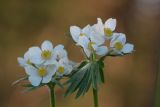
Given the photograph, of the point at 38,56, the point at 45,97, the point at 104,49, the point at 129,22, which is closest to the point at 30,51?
the point at 38,56

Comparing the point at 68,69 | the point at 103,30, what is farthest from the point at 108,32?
the point at 68,69

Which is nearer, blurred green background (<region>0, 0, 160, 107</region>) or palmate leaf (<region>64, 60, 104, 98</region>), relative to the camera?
palmate leaf (<region>64, 60, 104, 98</region>)

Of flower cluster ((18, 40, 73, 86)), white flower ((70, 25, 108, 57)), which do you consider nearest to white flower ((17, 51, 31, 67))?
flower cluster ((18, 40, 73, 86))

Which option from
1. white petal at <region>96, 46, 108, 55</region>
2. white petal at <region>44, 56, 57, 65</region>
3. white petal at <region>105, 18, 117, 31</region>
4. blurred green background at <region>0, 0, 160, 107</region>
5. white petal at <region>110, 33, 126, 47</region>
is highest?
white petal at <region>105, 18, 117, 31</region>

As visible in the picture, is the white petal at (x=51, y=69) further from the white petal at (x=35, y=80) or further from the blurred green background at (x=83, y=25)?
the blurred green background at (x=83, y=25)

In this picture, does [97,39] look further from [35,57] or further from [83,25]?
[83,25]

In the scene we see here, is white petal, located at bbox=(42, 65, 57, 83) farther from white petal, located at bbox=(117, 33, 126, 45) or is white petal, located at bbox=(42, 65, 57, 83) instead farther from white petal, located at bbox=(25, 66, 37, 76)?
white petal, located at bbox=(117, 33, 126, 45)

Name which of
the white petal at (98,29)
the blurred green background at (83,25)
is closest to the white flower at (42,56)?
the white petal at (98,29)
